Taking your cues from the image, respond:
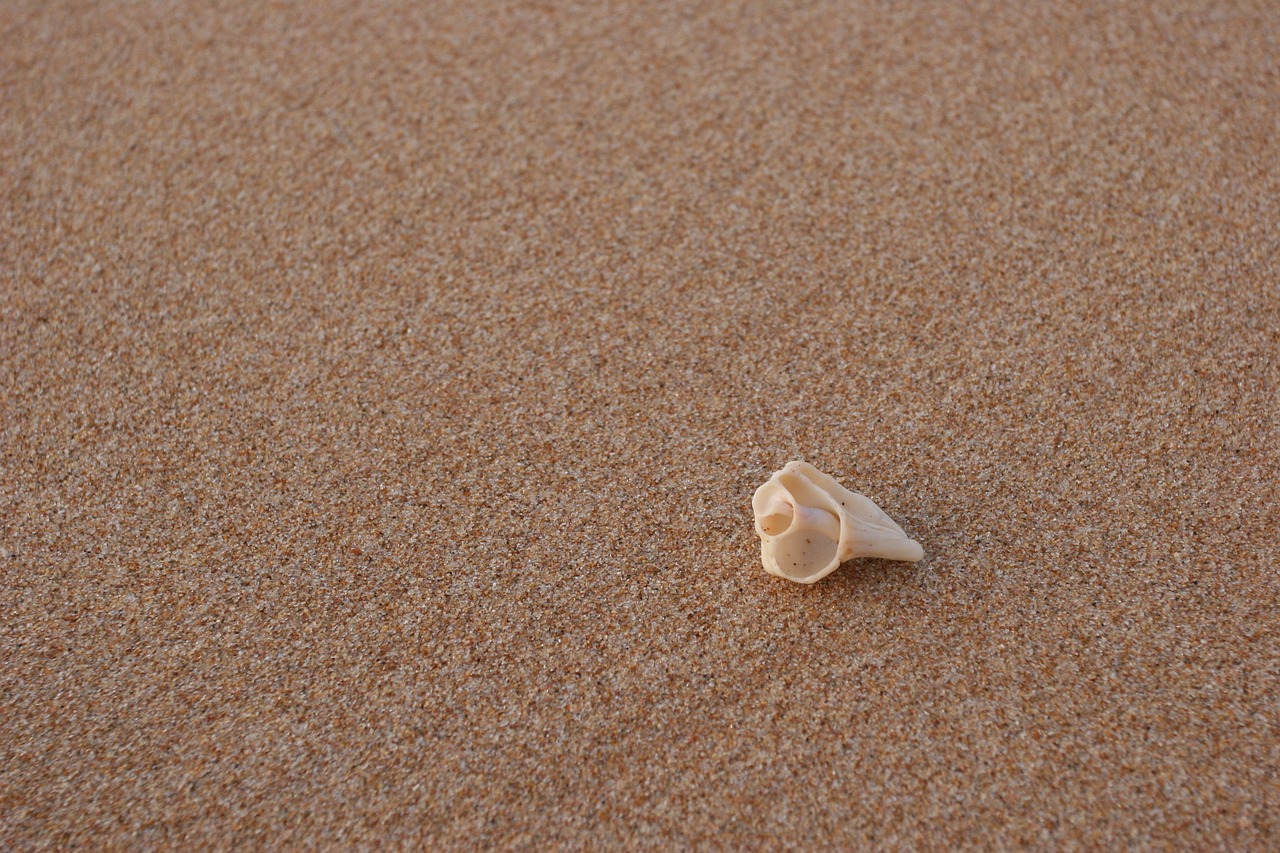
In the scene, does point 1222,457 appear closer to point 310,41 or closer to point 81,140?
point 310,41

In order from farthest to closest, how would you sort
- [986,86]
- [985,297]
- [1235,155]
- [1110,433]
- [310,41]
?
[310,41] < [986,86] < [1235,155] < [985,297] < [1110,433]

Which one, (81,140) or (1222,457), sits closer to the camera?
(1222,457)

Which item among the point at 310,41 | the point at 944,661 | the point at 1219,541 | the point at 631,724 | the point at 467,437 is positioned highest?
the point at 310,41

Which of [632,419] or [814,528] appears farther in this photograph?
[632,419]

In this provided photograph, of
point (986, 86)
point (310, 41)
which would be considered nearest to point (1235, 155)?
point (986, 86)
